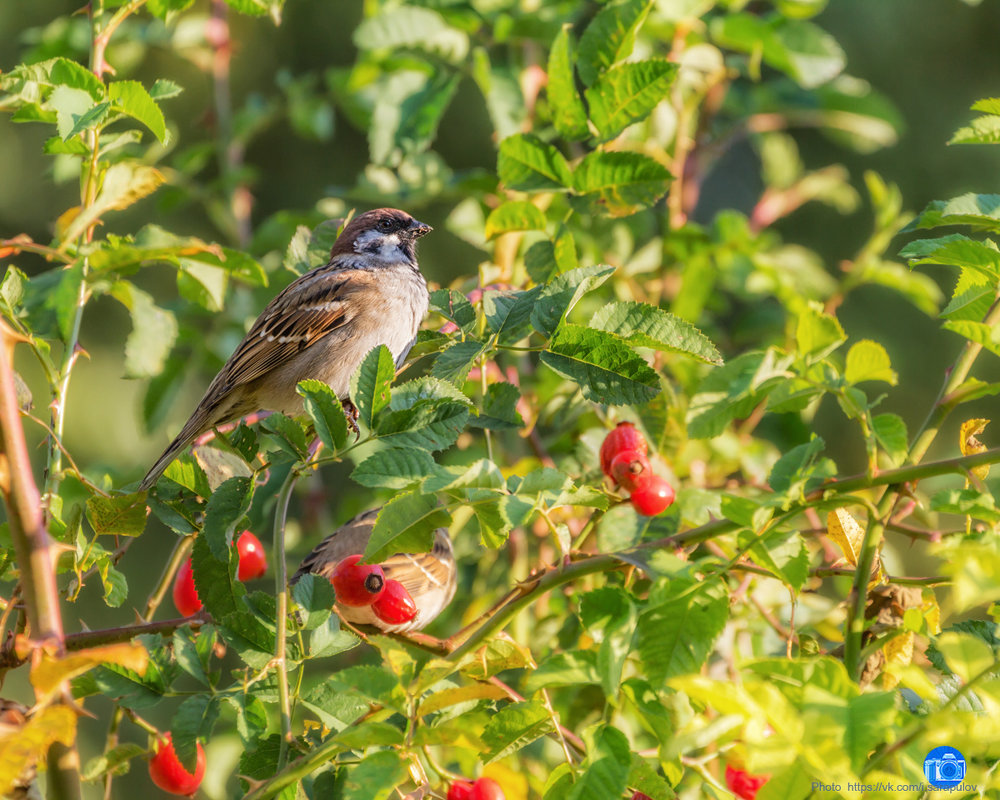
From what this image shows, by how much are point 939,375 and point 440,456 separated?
3031 millimetres

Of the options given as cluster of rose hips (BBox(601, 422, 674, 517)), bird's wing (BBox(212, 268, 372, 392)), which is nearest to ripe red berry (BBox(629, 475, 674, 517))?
cluster of rose hips (BBox(601, 422, 674, 517))

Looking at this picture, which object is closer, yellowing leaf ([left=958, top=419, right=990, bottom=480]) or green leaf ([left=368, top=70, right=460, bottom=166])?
yellowing leaf ([left=958, top=419, right=990, bottom=480])

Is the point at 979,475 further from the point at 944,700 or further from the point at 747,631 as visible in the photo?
the point at 747,631

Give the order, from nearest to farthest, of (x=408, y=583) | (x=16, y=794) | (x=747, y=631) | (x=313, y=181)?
(x=16, y=794)
(x=747, y=631)
(x=408, y=583)
(x=313, y=181)

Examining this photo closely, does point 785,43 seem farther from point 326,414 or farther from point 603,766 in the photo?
point 603,766

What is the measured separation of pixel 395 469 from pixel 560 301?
0.41 metres

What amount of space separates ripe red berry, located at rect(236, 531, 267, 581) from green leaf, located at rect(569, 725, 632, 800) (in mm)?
950

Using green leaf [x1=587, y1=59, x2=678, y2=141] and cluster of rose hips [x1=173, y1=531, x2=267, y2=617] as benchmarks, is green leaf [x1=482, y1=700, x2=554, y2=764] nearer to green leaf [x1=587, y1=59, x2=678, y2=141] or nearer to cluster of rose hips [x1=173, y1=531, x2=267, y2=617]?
cluster of rose hips [x1=173, y1=531, x2=267, y2=617]

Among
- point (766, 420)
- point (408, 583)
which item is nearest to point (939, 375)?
point (766, 420)

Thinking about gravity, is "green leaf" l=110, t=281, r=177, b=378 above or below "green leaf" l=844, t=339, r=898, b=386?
below

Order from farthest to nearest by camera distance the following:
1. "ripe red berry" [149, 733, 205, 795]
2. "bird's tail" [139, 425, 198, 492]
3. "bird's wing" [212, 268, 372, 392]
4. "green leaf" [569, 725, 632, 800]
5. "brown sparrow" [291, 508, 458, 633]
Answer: "bird's wing" [212, 268, 372, 392]
"brown sparrow" [291, 508, 458, 633]
"bird's tail" [139, 425, 198, 492]
"ripe red berry" [149, 733, 205, 795]
"green leaf" [569, 725, 632, 800]

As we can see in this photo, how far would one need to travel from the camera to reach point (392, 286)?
3369 millimetres

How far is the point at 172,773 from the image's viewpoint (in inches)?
69.5

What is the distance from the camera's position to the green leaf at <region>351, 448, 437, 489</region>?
1299 millimetres
